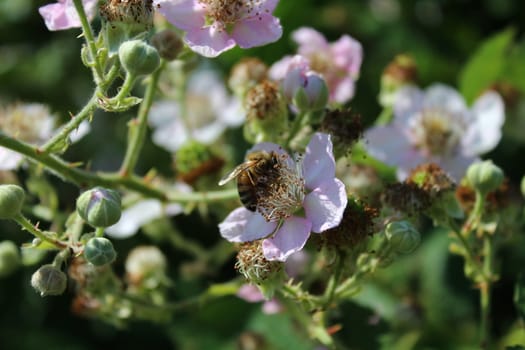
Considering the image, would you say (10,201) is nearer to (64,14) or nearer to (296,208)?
(64,14)

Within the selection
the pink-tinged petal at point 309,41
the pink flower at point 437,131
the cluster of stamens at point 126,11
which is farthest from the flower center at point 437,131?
the cluster of stamens at point 126,11

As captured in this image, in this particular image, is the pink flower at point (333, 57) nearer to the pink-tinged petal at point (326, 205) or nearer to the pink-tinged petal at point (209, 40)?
the pink-tinged petal at point (209, 40)

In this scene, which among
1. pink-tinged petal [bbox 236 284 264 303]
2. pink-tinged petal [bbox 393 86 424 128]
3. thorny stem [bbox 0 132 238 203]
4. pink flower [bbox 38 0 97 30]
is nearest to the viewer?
thorny stem [bbox 0 132 238 203]

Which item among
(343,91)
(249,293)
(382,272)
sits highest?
(343,91)

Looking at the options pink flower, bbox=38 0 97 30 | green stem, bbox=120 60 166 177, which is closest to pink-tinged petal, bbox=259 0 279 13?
green stem, bbox=120 60 166 177

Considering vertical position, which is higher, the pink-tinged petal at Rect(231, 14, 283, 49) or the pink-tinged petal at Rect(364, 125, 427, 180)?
the pink-tinged petal at Rect(231, 14, 283, 49)

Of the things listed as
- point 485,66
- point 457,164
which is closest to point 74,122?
point 457,164

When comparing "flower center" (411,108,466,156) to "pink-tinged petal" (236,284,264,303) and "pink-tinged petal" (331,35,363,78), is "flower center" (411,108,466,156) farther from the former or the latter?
"pink-tinged petal" (236,284,264,303)
